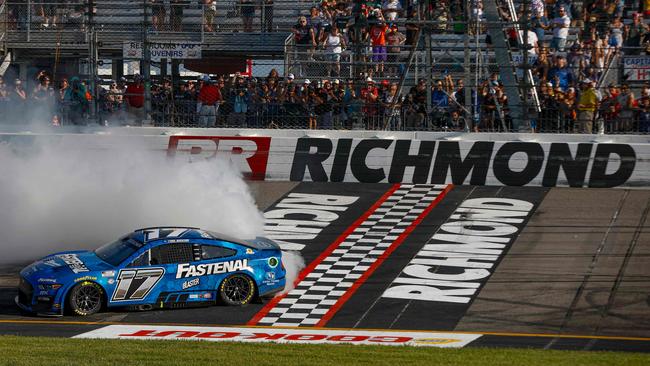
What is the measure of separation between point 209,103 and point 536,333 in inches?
363

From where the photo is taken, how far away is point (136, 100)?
2103 centimetres

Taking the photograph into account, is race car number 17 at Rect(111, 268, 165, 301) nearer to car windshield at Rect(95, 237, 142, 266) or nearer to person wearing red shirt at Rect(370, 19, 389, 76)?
car windshield at Rect(95, 237, 142, 266)

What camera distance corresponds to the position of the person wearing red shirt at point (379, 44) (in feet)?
68.0

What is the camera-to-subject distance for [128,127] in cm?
2056

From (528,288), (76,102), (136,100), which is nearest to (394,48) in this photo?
(136,100)

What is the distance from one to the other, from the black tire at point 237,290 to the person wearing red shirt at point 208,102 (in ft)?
20.8

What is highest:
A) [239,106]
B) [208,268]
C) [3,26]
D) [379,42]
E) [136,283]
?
[3,26]

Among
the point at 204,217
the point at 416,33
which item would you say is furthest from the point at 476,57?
the point at 204,217

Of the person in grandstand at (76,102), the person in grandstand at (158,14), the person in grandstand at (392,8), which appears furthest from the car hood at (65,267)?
the person in grandstand at (392,8)

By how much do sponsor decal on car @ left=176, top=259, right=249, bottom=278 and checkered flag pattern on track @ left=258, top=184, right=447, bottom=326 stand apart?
2.44 ft

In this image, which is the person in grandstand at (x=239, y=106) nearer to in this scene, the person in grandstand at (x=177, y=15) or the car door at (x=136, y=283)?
the person in grandstand at (x=177, y=15)

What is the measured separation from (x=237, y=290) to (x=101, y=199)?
4.47 m

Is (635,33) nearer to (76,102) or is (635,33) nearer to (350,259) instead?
(350,259)

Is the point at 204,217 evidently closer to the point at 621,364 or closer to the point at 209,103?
the point at 209,103
